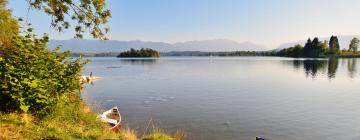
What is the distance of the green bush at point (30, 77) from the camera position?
1335 centimetres

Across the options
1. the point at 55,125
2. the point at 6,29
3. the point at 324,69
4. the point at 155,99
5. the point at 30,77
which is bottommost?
the point at 155,99

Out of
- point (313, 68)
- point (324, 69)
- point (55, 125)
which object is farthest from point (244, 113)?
point (313, 68)

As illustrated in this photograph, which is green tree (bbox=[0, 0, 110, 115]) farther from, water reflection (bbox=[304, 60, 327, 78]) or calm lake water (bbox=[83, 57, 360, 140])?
water reflection (bbox=[304, 60, 327, 78])

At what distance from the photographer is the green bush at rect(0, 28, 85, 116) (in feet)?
43.8

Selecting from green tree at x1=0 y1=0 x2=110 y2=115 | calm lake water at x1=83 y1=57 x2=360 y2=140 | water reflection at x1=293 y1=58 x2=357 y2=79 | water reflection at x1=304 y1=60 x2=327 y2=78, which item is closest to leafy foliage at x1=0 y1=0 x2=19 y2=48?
green tree at x1=0 y1=0 x2=110 y2=115

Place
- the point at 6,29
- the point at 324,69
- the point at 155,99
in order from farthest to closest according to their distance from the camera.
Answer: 1. the point at 324,69
2. the point at 155,99
3. the point at 6,29

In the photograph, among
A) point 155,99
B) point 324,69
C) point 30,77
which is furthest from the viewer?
point 324,69

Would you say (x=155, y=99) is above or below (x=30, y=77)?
below

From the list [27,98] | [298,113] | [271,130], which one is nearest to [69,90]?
[27,98]

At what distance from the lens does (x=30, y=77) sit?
13.5 m

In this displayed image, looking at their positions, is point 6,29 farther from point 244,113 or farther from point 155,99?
point 155,99

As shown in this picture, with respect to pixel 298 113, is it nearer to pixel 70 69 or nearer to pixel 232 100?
pixel 232 100

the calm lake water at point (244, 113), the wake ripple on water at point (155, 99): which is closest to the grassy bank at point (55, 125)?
the calm lake water at point (244, 113)

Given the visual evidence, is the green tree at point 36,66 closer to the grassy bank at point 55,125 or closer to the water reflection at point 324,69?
the grassy bank at point 55,125
